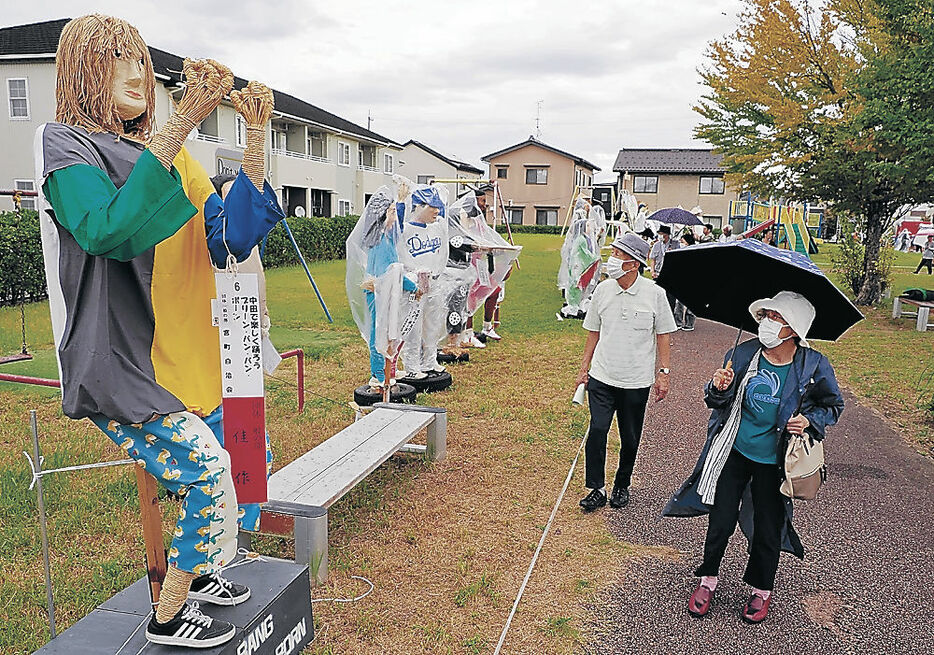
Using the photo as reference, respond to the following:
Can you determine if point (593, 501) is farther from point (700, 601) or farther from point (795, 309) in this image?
point (795, 309)

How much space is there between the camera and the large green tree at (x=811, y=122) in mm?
13617

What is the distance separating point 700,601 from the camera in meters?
3.67

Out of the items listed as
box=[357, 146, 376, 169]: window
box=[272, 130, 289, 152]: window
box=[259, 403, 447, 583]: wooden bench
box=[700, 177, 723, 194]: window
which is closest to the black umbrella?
box=[259, 403, 447, 583]: wooden bench

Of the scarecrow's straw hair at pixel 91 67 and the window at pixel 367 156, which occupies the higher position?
the window at pixel 367 156

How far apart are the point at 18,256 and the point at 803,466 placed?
13.4 metres

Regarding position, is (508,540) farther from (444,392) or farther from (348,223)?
(348,223)

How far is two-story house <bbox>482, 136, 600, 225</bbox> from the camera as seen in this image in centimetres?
5216

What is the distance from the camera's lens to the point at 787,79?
15242 millimetres

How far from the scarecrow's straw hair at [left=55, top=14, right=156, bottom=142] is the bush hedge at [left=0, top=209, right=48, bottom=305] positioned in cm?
1169

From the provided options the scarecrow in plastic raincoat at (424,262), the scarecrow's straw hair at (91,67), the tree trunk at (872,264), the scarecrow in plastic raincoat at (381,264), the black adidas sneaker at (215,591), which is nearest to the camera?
the scarecrow's straw hair at (91,67)

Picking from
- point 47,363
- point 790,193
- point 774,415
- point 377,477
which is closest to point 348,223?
point 790,193

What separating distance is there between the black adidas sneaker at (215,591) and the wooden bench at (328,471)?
0.77 meters

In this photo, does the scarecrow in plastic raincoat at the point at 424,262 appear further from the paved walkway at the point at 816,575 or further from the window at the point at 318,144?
the window at the point at 318,144

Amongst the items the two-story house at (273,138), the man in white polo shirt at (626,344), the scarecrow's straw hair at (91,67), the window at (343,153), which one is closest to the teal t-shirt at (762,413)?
the man in white polo shirt at (626,344)
